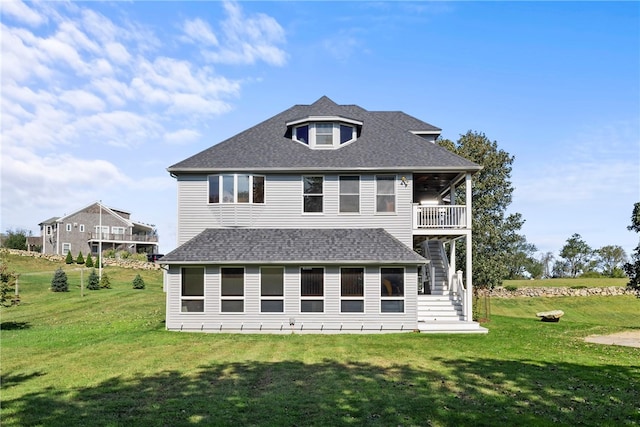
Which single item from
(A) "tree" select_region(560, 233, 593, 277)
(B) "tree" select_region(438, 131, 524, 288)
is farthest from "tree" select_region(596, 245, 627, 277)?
(B) "tree" select_region(438, 131, 524, 288)

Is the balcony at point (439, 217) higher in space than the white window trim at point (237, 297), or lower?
higher

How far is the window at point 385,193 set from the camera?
2117 cm

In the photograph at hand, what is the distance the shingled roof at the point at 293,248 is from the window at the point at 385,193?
106cm

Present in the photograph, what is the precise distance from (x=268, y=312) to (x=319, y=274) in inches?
101

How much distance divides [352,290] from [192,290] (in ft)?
21.4

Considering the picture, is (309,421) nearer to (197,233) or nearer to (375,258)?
(375,258)

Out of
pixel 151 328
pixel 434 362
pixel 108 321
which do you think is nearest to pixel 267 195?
pixel 151 328

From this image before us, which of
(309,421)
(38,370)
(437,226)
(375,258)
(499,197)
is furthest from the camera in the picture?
(499,197)

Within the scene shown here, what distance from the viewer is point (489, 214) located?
33094 mm

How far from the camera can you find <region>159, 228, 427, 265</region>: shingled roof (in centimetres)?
1917

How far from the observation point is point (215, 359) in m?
13.5

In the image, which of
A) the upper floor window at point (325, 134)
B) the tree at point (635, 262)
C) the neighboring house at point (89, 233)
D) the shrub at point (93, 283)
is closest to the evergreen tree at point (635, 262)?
the tree at point (635, 262)

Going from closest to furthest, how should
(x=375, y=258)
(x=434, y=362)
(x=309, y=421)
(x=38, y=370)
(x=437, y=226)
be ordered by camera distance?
(x=309, y=421) < (x=38, y=370) < (x=434, y=362) < (x=375, y=258) < (x=437, y=226)

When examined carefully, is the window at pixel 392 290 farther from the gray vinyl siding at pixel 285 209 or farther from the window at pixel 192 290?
the window at pixel 192 290
